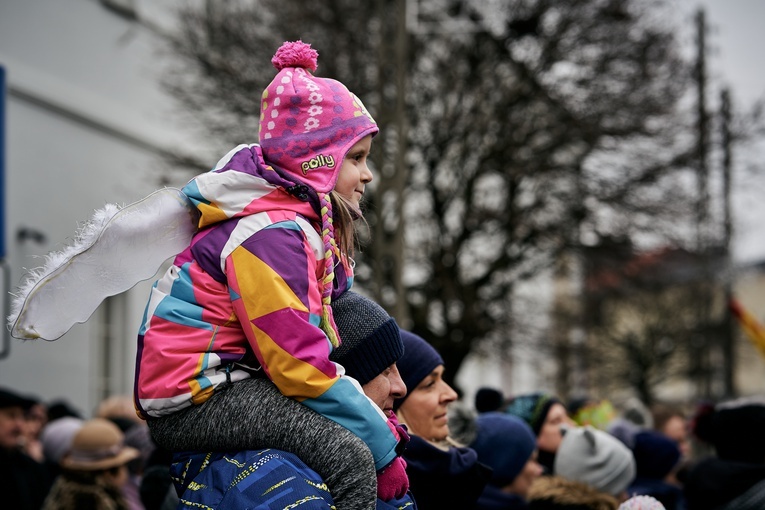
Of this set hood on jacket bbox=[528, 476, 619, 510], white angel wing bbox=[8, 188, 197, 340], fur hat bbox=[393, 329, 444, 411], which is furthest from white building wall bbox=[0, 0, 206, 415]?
white angel wing bbox=[8, 188, 197, 340]

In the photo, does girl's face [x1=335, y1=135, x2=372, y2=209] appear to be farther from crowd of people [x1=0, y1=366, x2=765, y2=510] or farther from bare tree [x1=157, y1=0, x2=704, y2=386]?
bare tree [x1=157, y1=0, x2=704, y2=386]

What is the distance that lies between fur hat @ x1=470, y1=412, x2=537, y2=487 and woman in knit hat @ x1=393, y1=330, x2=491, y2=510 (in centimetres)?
95

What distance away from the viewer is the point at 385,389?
319 centimetres

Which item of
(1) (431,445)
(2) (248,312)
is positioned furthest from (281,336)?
(1) (431,445)

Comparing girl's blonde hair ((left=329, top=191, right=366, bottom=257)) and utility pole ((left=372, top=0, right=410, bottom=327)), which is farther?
utility pole ((left=372, top=0, right=410, bottom=327))

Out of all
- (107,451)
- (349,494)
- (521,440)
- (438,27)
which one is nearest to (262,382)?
(349,494)

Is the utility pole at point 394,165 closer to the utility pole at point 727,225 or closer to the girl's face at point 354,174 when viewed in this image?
the utility pole at point 727,225

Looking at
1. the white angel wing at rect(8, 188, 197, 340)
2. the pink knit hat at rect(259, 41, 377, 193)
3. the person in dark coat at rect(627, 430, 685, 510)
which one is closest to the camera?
the white angel wing at rect(8, 188, 197, 340)

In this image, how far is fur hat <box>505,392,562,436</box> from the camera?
20.4ft

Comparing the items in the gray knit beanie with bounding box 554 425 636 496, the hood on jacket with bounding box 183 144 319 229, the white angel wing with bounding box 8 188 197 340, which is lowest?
the gray knit beanie with bounding box 554 425 636 496

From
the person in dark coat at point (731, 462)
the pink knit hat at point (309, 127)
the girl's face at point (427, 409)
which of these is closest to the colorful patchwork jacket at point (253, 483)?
the pink knit hat at point (309, 127)

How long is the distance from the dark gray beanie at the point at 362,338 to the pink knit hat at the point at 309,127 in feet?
1.28

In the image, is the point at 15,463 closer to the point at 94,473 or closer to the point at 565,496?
the point at 94,473

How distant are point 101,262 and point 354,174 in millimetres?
693
